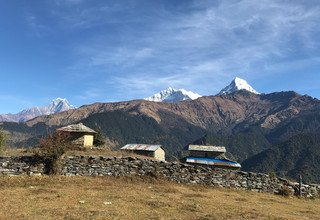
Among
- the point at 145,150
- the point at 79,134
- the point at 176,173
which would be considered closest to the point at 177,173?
the point at 176,173

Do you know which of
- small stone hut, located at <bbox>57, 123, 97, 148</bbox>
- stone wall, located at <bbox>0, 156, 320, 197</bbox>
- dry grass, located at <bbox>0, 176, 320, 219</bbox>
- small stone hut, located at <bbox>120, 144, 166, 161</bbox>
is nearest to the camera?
dry grass, located at <bbox>0, 176, 320, 219</bbox>

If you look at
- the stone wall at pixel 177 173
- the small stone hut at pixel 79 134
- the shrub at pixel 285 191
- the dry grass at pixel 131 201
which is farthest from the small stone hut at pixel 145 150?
the dry grass at pixel 131 201

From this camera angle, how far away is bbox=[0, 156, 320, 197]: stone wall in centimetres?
3319

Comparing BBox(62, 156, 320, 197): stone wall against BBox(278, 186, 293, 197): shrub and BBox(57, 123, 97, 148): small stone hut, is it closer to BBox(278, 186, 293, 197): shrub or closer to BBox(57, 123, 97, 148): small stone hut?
BBox(278, 186, 293, 197): shrub

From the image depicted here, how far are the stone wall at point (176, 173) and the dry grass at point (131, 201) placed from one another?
3.31ft

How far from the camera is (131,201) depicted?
23.7m

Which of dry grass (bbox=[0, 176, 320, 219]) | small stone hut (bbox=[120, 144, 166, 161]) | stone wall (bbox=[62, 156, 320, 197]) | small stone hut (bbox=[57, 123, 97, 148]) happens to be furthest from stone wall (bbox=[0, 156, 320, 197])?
small stone hut (bbox=[120, 144, 166, 161])

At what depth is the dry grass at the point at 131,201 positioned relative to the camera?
66.2ft

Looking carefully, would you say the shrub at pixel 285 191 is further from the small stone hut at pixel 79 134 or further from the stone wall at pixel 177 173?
the small stone hut at pixel 79 134

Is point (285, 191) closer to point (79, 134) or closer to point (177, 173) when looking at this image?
point (177, 173)

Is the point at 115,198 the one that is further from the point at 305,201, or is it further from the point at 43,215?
the point at 305,201

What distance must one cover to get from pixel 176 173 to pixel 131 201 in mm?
10404

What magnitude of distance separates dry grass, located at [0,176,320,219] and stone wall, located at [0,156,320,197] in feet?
3.31

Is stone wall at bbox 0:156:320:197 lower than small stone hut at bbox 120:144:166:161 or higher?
lower
